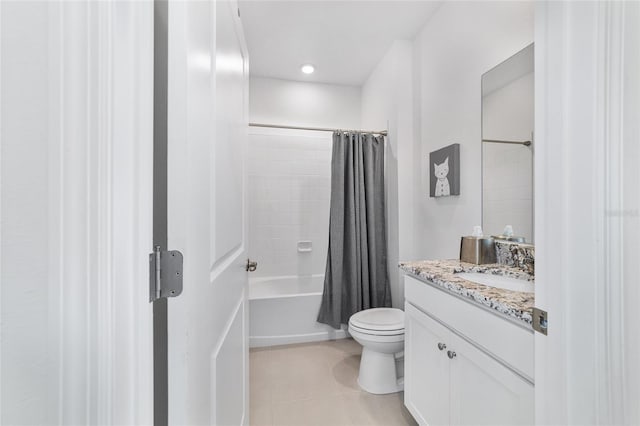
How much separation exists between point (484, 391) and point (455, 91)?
171 cm

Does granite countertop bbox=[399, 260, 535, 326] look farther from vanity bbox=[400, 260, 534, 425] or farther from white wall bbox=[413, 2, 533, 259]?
white wall bbox=[413, 2, 533, 259]

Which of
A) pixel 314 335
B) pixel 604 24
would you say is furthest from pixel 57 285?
pixel 314 335

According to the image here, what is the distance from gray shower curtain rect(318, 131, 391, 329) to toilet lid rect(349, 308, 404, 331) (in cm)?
40

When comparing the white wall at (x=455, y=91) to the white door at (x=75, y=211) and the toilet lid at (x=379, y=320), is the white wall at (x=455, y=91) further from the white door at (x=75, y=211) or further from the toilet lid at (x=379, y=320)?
the white door at (x=75, y=211)

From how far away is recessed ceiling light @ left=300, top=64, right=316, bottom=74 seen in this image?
288 cm

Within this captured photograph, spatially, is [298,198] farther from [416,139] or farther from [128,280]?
[128,280]

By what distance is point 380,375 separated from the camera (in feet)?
6.03

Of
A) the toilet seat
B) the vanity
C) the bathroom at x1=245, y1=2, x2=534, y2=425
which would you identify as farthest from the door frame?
the toilet seat

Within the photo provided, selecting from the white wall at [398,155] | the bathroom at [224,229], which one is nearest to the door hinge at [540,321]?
the bathroom at [224,229]

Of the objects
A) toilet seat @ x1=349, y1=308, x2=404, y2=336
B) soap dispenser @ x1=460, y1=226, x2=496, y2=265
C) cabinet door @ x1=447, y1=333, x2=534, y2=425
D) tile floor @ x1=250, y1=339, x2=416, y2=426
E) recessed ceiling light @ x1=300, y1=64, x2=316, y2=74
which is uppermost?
recessed ceiling light @ x1=300, y1=64, x2=316, y2=74

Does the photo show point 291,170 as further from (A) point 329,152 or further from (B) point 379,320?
(B) point 379,320

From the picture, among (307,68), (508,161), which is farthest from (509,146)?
(307,68)

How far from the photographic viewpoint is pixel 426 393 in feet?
4.40

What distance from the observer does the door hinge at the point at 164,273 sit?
524mm
